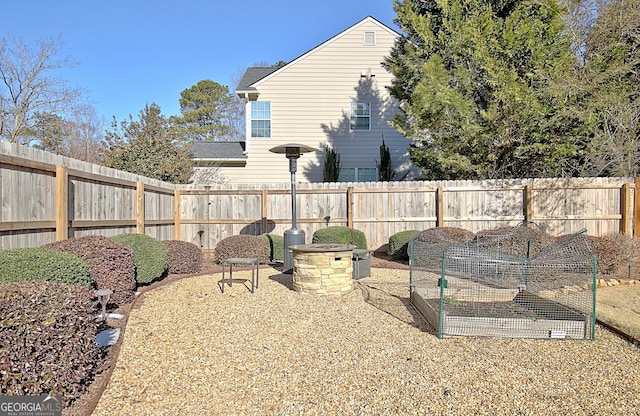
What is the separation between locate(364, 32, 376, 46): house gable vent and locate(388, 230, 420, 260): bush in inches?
312

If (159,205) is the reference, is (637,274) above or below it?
below

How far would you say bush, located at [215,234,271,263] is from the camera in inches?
361

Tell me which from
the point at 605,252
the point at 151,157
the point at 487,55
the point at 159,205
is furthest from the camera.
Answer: the point at 151,157

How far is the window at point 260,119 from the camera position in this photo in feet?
49.1

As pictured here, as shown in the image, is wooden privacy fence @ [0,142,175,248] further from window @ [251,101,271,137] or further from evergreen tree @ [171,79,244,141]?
evergreen tree @ [171,79,244,141]

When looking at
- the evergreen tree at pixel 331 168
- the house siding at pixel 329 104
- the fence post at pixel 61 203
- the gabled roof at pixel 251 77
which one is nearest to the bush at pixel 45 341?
the fence post at pixel 61 203

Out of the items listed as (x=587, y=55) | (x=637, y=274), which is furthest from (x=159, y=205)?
(x=587, y=55)

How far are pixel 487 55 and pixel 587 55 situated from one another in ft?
9.26

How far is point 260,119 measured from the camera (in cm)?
1502

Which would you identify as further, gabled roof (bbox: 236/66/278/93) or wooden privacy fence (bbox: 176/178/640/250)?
gabled roof (bbox: 236/66/278/93)

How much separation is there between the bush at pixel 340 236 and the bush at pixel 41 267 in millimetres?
5877

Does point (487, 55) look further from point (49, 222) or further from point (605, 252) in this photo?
point (49, 222)

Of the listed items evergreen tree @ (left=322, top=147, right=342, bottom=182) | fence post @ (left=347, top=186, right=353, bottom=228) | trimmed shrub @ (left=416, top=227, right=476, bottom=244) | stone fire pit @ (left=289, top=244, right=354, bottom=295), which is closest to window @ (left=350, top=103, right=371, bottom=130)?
evergreen tree @ (left=322, top=147, right=342, bottom=182)

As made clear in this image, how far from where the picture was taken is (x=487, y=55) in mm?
10789
